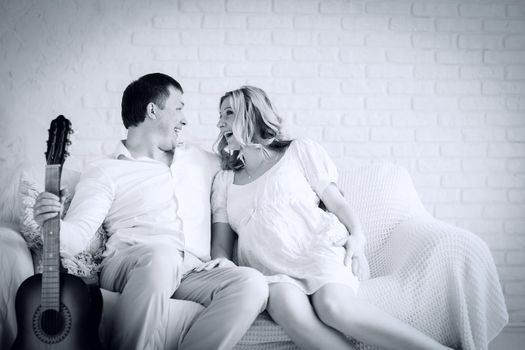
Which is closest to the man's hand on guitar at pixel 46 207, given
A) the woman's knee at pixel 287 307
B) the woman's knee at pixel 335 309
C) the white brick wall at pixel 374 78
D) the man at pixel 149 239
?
the man at pixel 149 239

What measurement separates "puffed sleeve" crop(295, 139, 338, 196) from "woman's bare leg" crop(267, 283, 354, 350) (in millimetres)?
472

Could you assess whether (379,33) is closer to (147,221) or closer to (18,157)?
(147,221)

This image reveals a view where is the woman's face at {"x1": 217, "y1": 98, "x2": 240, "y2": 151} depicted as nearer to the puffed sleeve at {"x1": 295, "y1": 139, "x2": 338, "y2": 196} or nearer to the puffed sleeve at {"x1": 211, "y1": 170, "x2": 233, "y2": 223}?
the puffed sleeve at {"x1": 211, "y1": 170, "x2": 233, "y2": 223}

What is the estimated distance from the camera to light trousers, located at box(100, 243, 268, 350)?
138 cm

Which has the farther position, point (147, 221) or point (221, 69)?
point (221, 69)

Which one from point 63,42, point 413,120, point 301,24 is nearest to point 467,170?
point 413,120

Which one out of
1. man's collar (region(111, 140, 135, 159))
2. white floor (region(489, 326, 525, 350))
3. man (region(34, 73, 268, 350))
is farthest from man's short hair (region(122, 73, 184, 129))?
white floor (region(489, 326, 525, 350))

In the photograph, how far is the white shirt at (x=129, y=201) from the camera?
1701 millimetres

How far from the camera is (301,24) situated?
2457 mm

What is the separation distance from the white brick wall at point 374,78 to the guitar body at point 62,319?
1.15 m

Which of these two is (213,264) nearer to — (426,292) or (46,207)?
(46,207)

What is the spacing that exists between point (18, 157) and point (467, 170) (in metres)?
2.24

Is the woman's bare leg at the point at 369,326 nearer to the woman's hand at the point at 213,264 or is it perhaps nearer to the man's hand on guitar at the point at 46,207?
the woman's hand at the point at 213,264

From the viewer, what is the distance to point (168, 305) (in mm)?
1456
